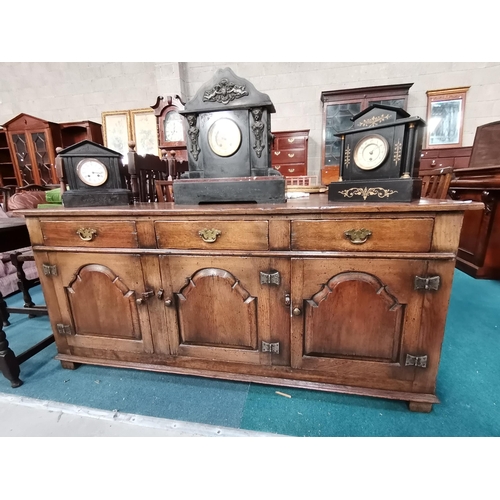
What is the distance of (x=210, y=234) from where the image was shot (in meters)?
1.06

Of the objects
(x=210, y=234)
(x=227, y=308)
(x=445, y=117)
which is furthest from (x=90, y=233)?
(x=445, y=117)

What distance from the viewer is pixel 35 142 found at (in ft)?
15.4

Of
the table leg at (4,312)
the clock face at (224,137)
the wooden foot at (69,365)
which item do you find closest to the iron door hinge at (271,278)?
A: the clock face at (224,137)

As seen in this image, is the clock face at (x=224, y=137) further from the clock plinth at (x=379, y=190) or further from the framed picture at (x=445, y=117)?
the framed picture at (x=445, y=117)

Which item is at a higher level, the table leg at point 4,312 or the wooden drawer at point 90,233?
the wooden drawer at point 90,233

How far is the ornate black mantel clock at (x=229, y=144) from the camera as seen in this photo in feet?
3.90

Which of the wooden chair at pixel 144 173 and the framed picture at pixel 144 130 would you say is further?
the framed picture at pixel 144 130

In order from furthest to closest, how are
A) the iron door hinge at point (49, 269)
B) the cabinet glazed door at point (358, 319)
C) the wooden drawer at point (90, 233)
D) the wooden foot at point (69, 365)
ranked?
1. the wooden foot at point (69, 365)
2. the iron door hinge at point (49, 269)
3. the wooden drawer at point (90, 233)
4. the cabinet glazed door at point (358, 319)

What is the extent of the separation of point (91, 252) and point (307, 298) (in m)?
0.97

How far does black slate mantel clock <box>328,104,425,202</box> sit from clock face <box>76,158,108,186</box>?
3.68 ft

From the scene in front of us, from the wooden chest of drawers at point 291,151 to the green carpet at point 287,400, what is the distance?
307 cm

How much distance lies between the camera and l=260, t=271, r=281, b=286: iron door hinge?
3.46 feet

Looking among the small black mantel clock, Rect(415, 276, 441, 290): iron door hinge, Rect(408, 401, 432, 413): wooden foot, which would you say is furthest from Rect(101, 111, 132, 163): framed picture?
Rect(408, 401, 432, 413): wooden foot

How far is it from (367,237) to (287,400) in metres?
0.79
